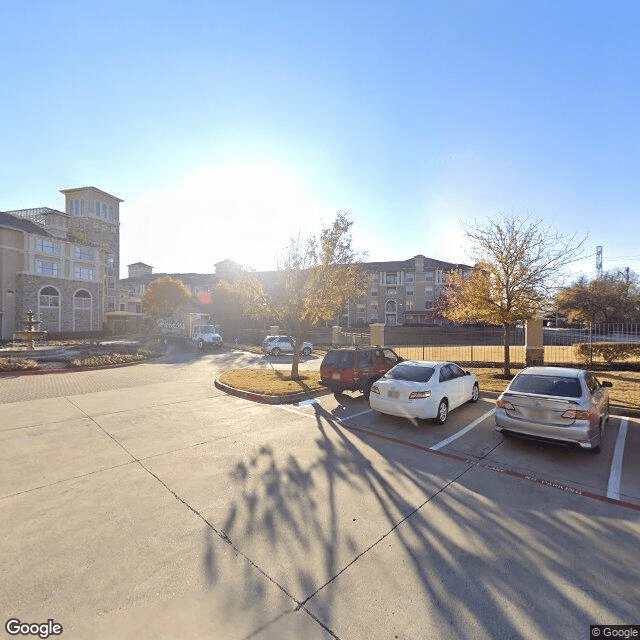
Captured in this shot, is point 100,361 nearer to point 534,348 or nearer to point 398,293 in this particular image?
point 534,348

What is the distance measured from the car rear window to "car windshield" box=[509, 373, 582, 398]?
15.2ft

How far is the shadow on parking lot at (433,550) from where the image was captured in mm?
2822

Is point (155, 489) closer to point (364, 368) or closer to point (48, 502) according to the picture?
point (48, 502)

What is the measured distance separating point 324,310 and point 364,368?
4390mm

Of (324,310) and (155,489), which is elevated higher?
(324,310)

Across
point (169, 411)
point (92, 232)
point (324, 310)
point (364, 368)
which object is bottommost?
point (169, 411)

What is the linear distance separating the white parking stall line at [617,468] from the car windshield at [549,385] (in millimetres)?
1225

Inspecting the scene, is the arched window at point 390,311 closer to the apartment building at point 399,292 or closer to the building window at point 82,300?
the apartment building at point 399,292

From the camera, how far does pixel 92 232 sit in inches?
2207

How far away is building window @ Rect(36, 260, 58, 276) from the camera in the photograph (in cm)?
3969

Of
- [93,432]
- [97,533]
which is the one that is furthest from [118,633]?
[93,432]

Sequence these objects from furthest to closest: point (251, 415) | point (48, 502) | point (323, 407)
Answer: point (323, 407)
point (251, 415)
point (48, 502)

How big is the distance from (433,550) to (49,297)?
165 ft

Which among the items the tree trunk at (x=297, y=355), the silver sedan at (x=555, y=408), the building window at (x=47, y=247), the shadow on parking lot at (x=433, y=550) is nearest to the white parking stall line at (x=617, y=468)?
the silver sedan at (x=555, y=408)
